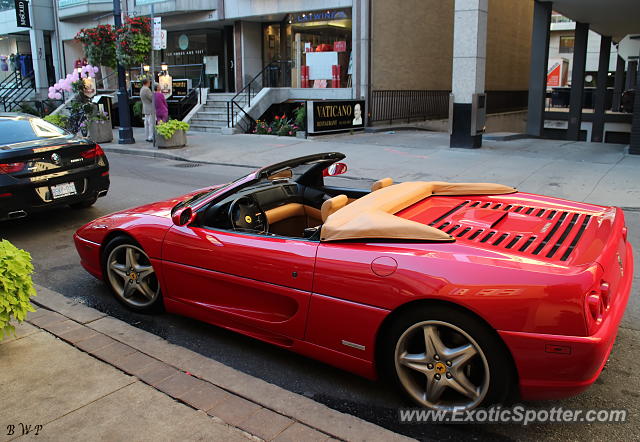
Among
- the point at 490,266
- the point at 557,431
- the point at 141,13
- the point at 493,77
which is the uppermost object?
the point at 141,13

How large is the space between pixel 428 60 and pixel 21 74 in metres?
24.2

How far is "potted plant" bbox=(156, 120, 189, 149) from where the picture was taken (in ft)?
50.3

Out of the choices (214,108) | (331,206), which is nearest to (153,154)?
(214,108)

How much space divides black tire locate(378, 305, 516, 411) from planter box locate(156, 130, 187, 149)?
44.3ft

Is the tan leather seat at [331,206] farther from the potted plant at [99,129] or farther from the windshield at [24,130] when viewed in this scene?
the potted plant at [99,129]

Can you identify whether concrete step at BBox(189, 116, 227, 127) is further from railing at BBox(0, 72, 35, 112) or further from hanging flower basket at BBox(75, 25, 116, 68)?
railing at BBox(0, 72, 35, 112)

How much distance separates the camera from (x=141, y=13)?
81.4 feet

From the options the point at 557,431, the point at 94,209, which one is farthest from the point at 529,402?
the point at 94,209

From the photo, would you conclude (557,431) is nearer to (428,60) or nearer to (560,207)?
(560,207)

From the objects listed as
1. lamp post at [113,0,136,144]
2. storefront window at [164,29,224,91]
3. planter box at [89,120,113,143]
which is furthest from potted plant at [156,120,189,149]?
storefront window at [164,29,224,91]

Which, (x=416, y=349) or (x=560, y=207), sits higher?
(x=560, y=207)

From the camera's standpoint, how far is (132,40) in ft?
53.4

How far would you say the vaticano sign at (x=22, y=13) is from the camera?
2886 centimetres

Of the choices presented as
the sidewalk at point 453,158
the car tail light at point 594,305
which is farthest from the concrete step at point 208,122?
the car tail light at point 594,305
